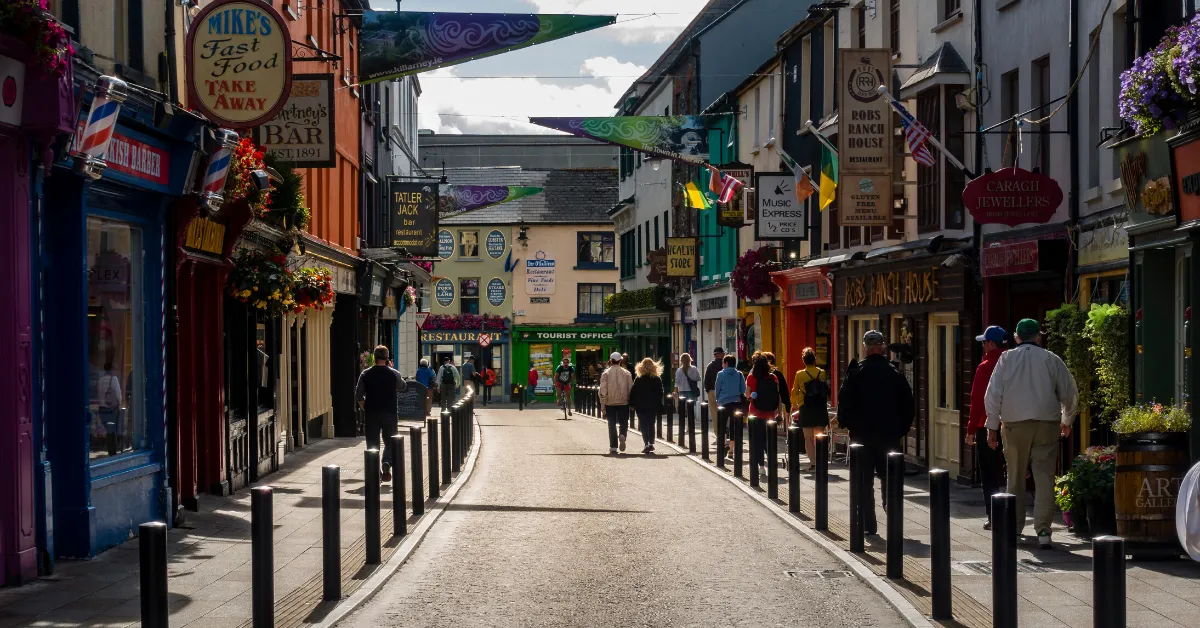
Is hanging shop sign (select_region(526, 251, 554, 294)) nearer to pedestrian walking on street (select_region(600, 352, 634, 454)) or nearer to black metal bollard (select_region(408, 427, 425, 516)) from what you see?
pedestrian walking on street (select_region(600, 352, 634, 454))

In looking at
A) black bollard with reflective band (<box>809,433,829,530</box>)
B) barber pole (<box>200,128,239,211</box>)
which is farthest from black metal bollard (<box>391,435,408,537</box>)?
black bollard with reflective band (<box>809,433,829,530</box>)

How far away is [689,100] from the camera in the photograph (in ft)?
149

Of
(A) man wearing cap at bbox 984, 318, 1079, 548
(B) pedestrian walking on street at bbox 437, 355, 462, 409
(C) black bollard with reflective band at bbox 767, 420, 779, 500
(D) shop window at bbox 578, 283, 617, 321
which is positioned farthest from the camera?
Result: (D) shop window at bbox 578, 283, 617, 321

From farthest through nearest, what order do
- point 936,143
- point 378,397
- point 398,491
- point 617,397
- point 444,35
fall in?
point 617,397 → point 444,35 → point 378,397 → point 936,143 → point 398,491

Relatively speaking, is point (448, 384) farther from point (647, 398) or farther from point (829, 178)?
point (829, 178)

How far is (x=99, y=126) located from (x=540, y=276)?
47.3 meters

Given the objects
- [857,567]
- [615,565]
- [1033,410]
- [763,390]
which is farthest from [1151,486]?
[763,390]

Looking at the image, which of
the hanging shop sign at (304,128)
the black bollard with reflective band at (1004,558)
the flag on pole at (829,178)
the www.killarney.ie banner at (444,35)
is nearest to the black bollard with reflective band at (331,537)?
the black bollard with reflective band at (1004,558)

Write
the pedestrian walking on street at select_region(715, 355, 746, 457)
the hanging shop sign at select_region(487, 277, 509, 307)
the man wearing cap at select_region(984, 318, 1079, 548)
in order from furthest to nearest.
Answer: the hanging shop sign at select_region(487, 277, 509, 307)
the pedestrian walking on street at select_region(715, 355, 746, 457)
the man wearing cap at select_region(984, 318, 1079, 548)

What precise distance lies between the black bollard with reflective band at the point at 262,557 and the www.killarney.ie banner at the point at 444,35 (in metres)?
12.5

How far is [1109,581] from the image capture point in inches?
239

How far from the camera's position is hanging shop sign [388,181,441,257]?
1308 inches

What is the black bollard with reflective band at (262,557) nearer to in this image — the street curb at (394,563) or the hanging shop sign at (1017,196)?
the street curb at (394,563)

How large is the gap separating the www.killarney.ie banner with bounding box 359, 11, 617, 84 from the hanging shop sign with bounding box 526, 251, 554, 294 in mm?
34613
